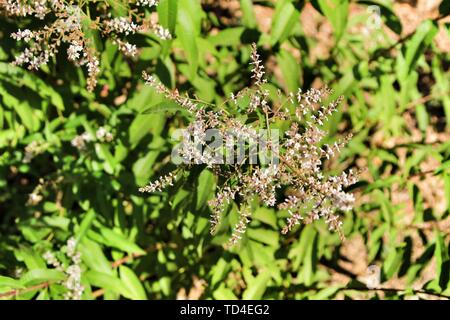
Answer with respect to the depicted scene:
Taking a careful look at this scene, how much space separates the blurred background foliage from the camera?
2373 millimetres

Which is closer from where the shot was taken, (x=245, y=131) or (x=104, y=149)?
(x=245, y=131)

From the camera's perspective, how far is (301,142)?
1.68 m

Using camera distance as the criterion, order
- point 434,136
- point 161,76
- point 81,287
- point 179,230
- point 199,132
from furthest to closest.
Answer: point 434,136 → point 179,230 → point 81,287 → point 161,76 → point 199,132

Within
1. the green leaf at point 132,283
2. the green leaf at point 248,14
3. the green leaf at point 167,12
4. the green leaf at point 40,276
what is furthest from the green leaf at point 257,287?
the green leaf at point 167,12

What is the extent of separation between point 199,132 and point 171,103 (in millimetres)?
216

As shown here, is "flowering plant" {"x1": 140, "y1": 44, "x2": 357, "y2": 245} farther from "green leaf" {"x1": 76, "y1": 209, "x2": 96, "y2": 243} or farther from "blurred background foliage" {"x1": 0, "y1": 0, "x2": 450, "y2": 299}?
"green leaf" {"x1": 76, "y1": 209, "x2": 96, "y2": 243}

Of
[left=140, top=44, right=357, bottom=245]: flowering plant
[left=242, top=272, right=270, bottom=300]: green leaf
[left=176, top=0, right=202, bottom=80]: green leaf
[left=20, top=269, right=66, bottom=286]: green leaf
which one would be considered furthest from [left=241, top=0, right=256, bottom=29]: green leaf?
[left=20, top=269, right=66, bottom=286]: green leaf

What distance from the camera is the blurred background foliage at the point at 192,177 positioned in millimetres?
2373

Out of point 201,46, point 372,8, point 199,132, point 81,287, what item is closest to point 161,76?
point 201,46

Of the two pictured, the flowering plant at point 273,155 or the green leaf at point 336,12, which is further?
the green leaf at point 336,12

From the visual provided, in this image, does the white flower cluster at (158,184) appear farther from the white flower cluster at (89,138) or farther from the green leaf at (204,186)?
the white flower cluster at (89,138)

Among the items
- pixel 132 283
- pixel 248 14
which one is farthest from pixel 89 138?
pixel 248 14

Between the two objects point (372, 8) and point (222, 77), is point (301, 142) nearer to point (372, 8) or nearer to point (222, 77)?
point (222, 77)

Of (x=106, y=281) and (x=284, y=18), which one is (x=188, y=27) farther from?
(x=106, y=281)
